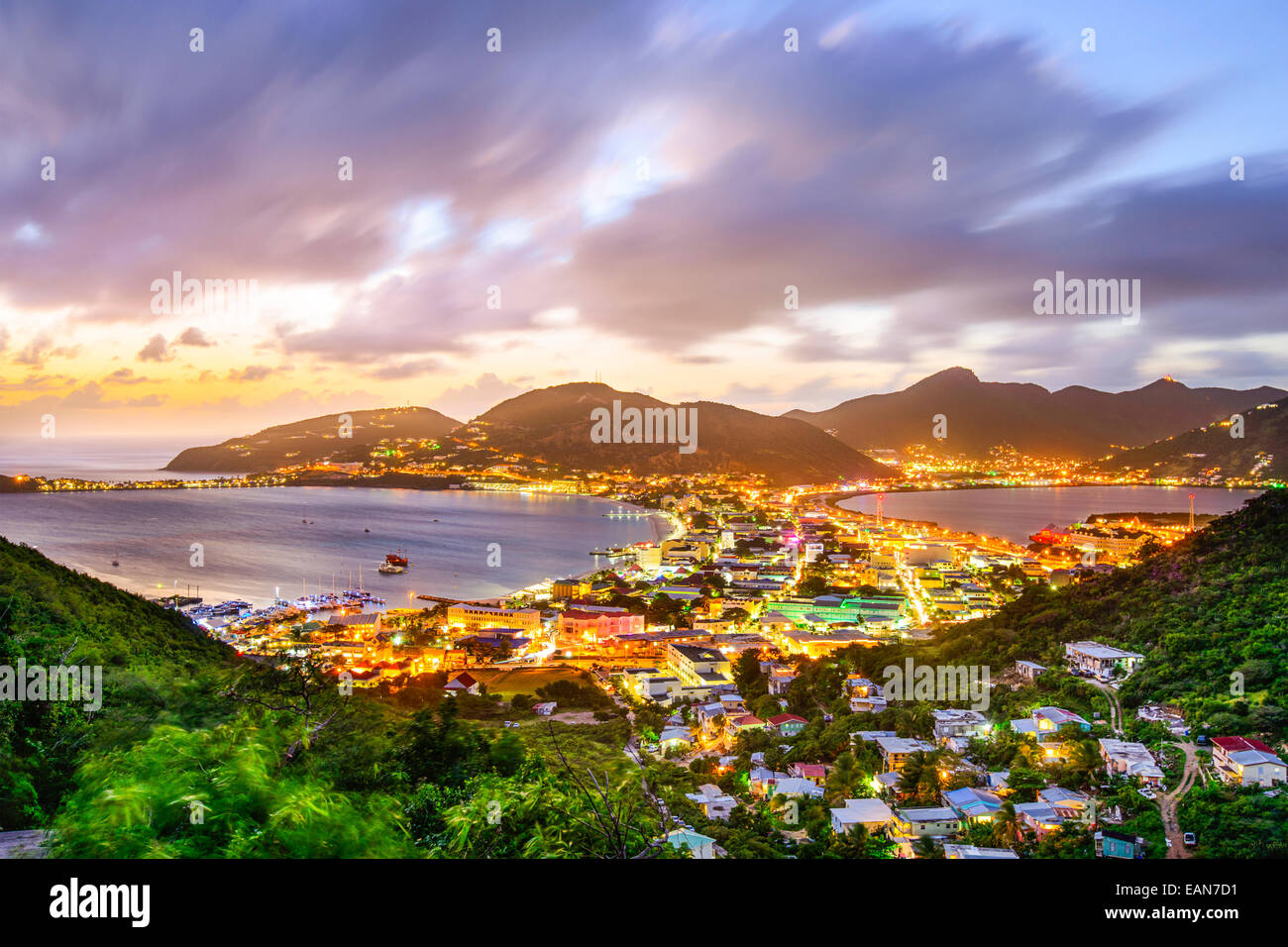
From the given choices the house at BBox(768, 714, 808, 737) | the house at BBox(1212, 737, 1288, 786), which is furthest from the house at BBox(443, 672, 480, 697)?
the house at BBox(1212, 737, 1288, 786)

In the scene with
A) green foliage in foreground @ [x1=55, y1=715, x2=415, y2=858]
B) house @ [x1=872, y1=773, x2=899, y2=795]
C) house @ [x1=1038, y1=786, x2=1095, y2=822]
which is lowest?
house @ [x1=872, y1=773, x2=899, y2=795]

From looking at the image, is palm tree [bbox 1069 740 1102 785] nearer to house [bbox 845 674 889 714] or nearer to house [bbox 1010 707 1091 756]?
house [bbox 1010 707 1091 756]

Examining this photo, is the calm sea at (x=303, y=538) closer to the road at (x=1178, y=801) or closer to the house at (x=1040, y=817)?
the house at (x=1040, y=817)

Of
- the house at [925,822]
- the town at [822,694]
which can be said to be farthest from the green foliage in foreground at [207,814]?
the house at [925,822]
